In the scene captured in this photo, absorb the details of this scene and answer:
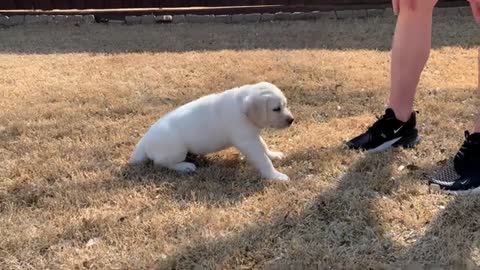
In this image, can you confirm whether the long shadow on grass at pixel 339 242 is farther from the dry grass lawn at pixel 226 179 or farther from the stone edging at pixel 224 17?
the stone edging at pixel 224 17

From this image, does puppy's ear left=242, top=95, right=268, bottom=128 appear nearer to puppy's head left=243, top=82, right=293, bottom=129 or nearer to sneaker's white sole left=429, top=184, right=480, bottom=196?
puppy's head left=243, top=82, right=293, bottom=129

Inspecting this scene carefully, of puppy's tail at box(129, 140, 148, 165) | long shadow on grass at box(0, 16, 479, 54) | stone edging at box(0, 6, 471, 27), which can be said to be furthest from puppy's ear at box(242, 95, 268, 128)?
stone edging at box(0, 6, 471, 27)

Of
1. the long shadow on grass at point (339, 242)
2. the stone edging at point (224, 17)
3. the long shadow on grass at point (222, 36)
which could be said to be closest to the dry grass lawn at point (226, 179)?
the long shadow on grass at point (339, 242)

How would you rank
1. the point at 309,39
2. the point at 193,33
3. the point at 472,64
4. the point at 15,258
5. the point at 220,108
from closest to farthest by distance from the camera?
1. the point at 15,258
2. the point at 220,108
3. the point at 472,64
4. the point at 309,39
5. the point at 193,33

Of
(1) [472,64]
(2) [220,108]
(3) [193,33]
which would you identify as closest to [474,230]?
(2) [220,108]

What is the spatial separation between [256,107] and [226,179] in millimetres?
361

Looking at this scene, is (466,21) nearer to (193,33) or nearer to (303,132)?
(193,33)

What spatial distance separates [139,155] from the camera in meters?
3.09

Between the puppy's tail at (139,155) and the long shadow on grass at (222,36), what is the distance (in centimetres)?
306

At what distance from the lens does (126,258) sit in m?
2.27

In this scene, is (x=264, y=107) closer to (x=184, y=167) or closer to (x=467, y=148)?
(x=184, y=167)

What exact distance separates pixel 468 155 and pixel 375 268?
2.86ft

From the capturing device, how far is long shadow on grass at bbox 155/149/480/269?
A: 2.21m

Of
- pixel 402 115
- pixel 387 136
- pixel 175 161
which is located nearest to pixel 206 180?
pixel 175 161
